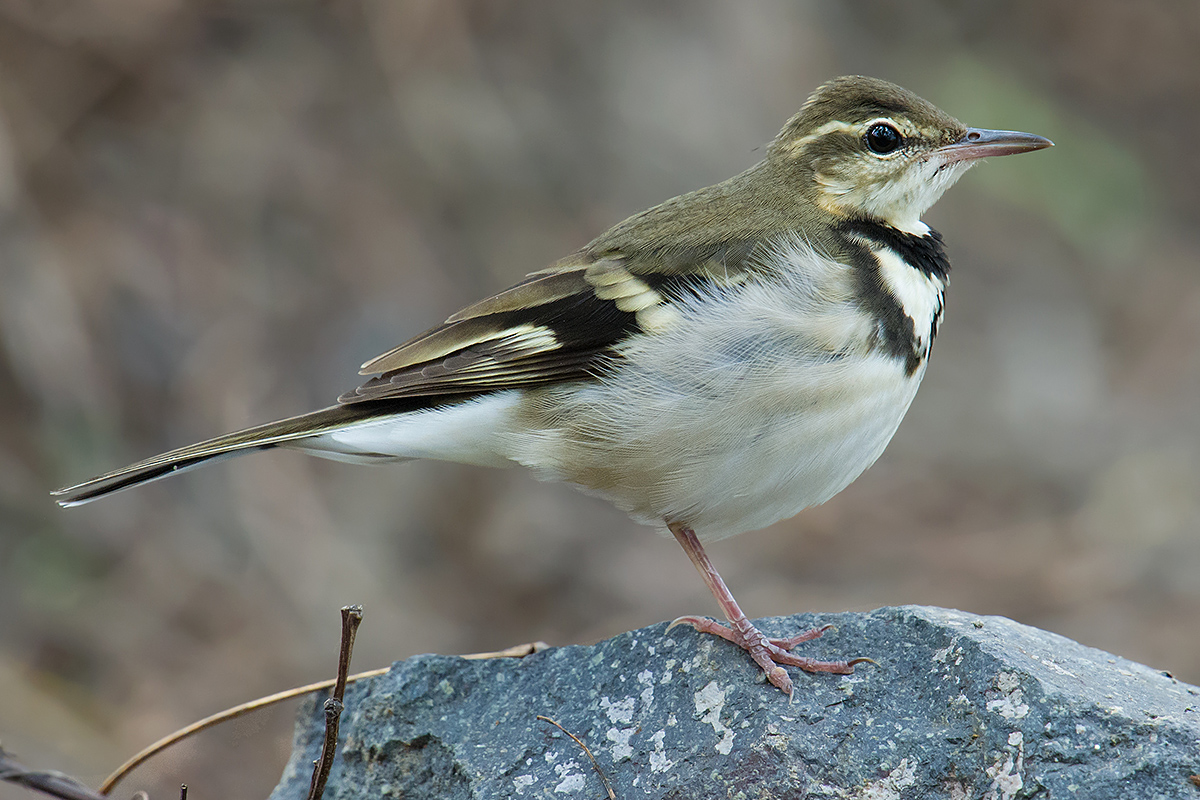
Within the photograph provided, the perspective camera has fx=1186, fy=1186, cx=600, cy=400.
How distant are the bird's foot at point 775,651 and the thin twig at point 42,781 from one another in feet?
6.25

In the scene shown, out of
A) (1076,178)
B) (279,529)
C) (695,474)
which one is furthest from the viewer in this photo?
(1076,178)

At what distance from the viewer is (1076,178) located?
37.6ft

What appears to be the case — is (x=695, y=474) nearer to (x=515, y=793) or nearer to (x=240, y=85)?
(x=515, y=793)

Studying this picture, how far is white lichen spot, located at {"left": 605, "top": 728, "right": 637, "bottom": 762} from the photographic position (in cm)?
353

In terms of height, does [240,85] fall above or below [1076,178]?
above

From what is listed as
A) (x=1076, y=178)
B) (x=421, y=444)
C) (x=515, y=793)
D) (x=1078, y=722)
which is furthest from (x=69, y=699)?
(x=1076, y=178)

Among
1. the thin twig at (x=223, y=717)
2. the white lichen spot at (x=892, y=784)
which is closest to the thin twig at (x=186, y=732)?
the thin twig at (x=223, y=717)

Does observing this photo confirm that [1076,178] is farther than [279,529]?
Yes

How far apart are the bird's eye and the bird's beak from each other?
165 millimetres

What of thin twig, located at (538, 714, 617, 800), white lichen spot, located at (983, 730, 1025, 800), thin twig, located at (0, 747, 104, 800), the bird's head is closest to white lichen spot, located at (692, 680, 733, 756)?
thin twig, located at (538, 714, 617, 800)

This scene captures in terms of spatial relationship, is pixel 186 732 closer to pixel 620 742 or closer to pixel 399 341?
pixel 620 742

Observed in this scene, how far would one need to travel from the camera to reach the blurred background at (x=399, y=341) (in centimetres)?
770

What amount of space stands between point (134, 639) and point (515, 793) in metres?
4.89

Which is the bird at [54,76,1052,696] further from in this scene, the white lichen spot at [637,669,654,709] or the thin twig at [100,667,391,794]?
the thin twig at [100,667,391,794]
